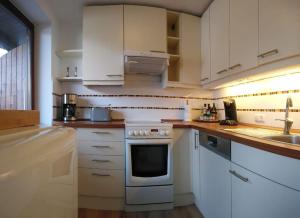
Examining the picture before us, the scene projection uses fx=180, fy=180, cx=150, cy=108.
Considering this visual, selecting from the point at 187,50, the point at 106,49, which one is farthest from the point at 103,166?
the point at 187,50

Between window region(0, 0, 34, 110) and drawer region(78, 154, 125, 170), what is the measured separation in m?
0.87

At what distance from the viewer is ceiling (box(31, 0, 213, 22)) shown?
1.98m

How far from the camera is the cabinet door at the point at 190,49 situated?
216cm

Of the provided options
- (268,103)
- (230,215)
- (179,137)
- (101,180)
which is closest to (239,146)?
(230,215)

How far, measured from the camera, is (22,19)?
185 cm

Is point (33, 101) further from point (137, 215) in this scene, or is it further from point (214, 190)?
point (214, 190)

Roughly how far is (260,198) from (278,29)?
3.09 ft

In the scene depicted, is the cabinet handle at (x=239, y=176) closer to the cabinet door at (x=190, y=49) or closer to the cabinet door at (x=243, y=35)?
Result: the cabinet door at (x=243, y=35)

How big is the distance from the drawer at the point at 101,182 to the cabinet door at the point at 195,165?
706mm

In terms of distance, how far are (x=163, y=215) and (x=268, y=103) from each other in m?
1.37

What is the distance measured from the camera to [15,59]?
1.83 metres

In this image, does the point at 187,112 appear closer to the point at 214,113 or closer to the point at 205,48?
the point at 214,113

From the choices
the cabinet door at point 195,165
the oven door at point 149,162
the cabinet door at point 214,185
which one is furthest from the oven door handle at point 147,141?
the cabinet door at point 214,185

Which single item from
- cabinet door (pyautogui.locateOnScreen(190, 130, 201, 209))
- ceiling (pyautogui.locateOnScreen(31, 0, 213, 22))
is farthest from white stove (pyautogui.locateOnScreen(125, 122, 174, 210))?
ceiling (pyautogui.locateOnScreen(31, 0, 213, 22))
